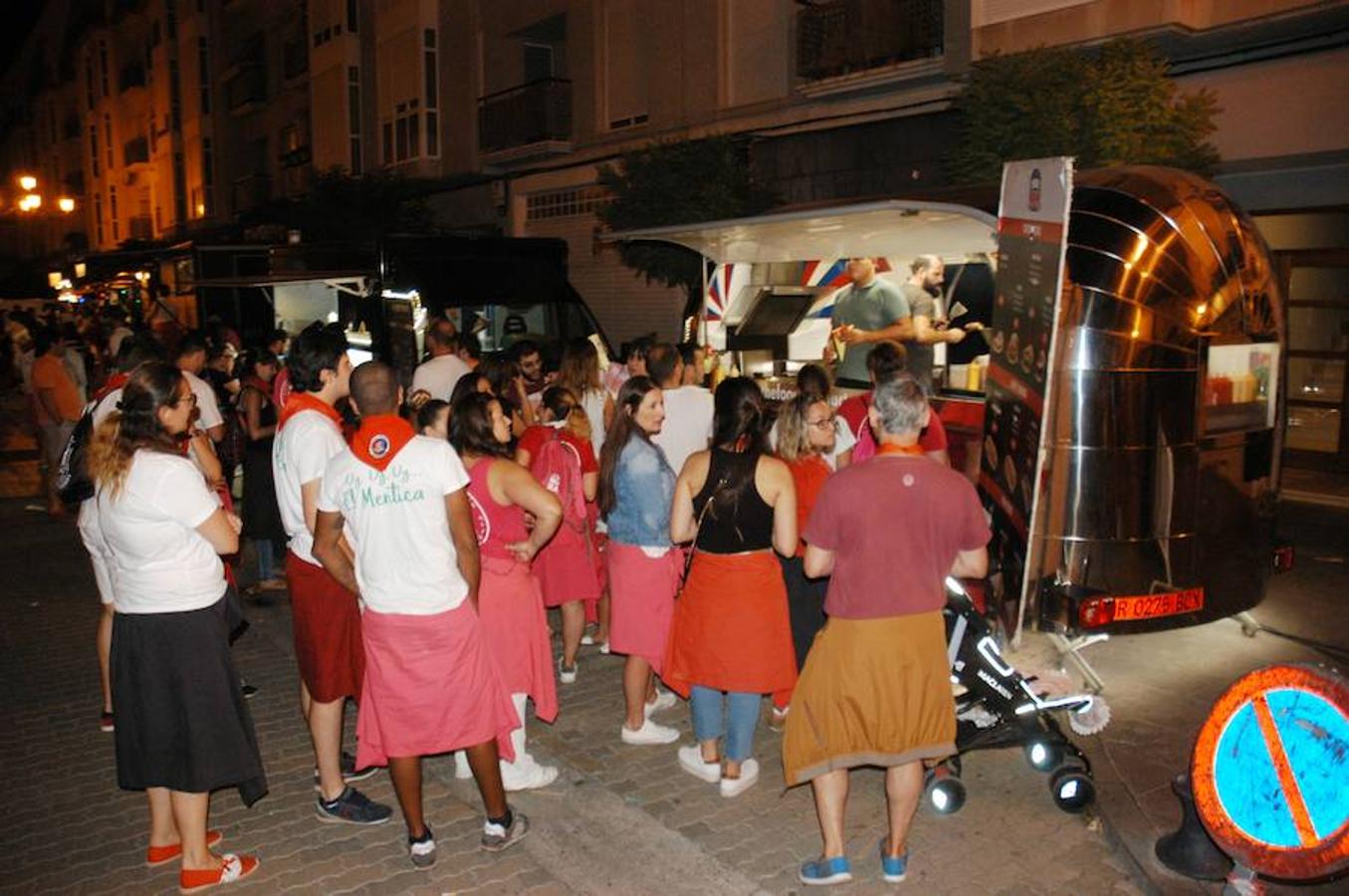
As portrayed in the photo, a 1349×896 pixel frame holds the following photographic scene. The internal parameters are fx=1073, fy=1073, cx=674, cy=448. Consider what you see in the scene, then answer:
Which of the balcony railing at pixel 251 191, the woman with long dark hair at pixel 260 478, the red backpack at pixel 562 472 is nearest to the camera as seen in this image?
the red backpack at pixel 562 472

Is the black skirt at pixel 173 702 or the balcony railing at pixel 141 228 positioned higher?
the balcony railing at pixel 141 228

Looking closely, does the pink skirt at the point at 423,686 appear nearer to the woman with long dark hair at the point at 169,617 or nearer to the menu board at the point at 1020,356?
the woman with long dark hair at the point at 169,617

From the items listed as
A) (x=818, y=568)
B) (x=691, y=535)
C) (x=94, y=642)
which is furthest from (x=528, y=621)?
(x=94, y=642)

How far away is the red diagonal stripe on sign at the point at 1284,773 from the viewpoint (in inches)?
131

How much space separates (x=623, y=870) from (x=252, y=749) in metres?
1.54

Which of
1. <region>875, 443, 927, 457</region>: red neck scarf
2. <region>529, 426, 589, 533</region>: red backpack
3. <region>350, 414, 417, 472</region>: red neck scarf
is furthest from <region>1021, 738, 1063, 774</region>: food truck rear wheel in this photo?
<region>350, 414, 417, 472</region>: red neck scarf

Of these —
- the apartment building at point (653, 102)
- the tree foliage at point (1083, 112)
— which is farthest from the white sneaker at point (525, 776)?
the tree foliage at point (1083, 112)

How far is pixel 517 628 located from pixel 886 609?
1.78m

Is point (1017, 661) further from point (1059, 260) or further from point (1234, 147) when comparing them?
point (1234, 147)

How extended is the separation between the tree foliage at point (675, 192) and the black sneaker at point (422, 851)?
37.1 feet

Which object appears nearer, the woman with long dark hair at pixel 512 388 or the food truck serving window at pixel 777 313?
the woman with long dark hair at pixel 512 388

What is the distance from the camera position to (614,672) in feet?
21.3

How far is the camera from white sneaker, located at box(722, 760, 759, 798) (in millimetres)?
4859

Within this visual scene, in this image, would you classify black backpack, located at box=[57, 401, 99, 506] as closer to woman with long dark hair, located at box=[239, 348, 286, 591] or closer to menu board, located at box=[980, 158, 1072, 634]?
woman with long dark hair, located at box=[239, 348, 286, 591]
